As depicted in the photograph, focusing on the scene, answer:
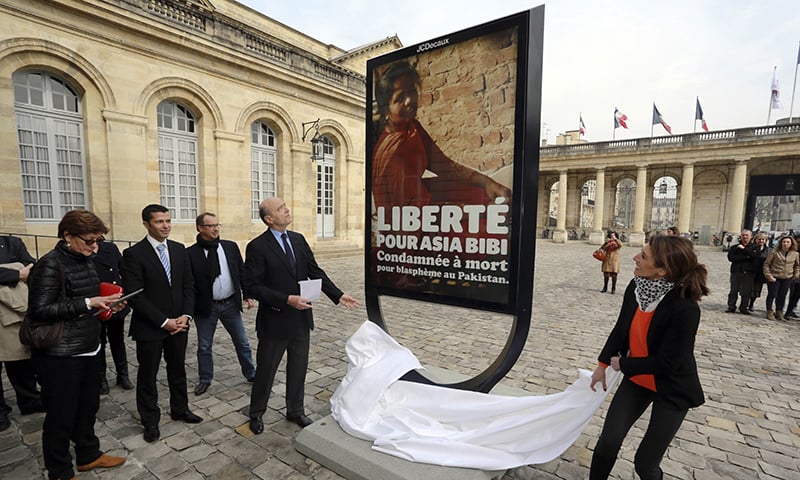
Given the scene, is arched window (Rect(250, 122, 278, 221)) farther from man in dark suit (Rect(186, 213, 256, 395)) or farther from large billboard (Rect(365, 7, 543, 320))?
large billboard (Rect(365, 7, 543, 320))

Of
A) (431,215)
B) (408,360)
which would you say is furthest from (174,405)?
(431,215)

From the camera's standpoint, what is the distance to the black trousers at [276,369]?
340 cm

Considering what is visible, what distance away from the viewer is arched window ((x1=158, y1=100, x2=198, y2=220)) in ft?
37.2

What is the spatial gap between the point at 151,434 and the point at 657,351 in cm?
400

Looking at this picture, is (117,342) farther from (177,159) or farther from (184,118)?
(184,118)

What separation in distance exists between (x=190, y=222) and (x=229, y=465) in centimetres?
1080

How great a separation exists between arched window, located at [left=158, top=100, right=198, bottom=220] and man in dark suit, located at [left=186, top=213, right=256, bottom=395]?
344 inches

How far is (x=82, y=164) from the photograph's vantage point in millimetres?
9844

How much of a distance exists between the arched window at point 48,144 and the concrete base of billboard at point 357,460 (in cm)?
1049

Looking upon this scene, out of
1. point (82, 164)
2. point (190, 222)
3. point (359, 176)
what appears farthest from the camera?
point (359, 176)

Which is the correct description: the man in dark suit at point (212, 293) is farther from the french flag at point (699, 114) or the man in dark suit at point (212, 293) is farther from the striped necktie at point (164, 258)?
the french flag at point (699, 114)

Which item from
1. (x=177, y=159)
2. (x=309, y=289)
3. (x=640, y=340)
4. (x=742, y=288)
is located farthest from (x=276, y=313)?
(x=177, y=159)

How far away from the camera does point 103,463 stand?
2877 mm

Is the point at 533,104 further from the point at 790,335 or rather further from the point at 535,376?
the point at 790,335
